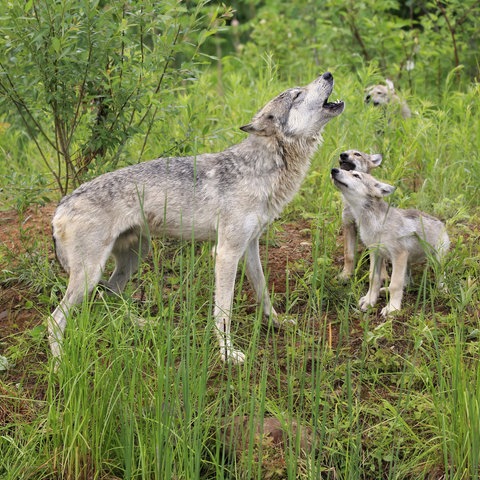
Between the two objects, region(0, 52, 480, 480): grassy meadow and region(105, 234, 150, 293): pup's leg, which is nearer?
region(0, 52, 480, 480): grassy meadow

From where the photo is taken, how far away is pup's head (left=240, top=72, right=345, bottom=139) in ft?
18.8

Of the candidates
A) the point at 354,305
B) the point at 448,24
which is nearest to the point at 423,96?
the point at 448,24

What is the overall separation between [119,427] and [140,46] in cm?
298

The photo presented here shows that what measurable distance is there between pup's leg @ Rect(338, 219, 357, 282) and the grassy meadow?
0.34 feet

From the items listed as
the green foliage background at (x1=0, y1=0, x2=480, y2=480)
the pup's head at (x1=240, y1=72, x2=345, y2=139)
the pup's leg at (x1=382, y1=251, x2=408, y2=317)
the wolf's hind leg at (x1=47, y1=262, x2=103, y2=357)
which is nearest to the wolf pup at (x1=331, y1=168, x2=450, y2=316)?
the pup's leg at (x1=382, y1=251, x2=408, y2=317)

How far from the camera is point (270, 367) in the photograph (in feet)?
17.1

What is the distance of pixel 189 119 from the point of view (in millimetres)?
6609

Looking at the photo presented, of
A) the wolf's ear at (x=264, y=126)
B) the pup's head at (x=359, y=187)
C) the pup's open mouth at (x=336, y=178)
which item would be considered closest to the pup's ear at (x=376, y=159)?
the pup's head at (x=359, y=187)

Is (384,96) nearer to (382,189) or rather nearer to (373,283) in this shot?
(382,189)

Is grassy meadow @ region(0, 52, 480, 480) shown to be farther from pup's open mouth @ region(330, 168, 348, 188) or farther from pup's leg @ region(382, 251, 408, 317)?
pup's open mouth @ region(330, 168, 348, 188)

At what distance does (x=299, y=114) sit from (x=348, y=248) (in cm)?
103

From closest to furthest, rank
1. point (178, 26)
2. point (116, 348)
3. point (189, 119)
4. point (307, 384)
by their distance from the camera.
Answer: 1. point (116, 348)
2. point (307, 384)
3. point (178, 26)
4. point (189, 119)

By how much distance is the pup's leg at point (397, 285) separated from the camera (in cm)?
562

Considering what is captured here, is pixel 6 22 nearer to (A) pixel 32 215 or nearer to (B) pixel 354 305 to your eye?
(A) pixel 32 215
